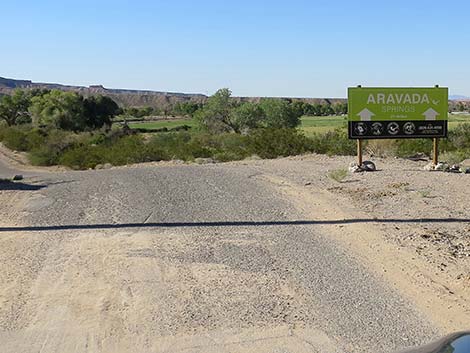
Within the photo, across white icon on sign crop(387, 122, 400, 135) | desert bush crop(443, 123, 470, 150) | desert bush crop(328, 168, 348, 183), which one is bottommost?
desert bush crop(443, 123, 470, 150)

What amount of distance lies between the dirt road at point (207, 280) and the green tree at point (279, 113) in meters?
53.7

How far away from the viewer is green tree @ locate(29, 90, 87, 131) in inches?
2972

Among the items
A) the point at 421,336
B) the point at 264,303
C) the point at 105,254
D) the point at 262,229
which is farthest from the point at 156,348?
the point at 262,229

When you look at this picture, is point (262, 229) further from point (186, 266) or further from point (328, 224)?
point (186, 266)

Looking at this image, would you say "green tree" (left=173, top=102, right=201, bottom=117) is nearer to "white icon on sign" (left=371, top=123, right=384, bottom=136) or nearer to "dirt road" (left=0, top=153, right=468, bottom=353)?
"white icon on sign" (left=371, top=123, right=384, bottom=136)

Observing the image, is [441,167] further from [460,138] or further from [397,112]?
[460,138]

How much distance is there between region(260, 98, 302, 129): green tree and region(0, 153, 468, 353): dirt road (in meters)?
53.7

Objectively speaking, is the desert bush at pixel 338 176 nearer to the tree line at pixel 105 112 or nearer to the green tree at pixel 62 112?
the tree line at pixel 105 112

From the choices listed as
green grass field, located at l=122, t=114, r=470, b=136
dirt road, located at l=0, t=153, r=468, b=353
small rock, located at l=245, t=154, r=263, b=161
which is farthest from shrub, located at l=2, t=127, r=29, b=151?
dirt road, located at l=0, t=153, r=468, b=353

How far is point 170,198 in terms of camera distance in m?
13.6

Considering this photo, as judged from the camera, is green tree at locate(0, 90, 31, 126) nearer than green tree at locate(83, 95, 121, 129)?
No

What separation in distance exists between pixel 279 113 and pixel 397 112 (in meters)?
50.8

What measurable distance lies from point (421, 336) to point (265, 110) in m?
62.8

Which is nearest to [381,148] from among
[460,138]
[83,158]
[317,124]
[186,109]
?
[460,138]
